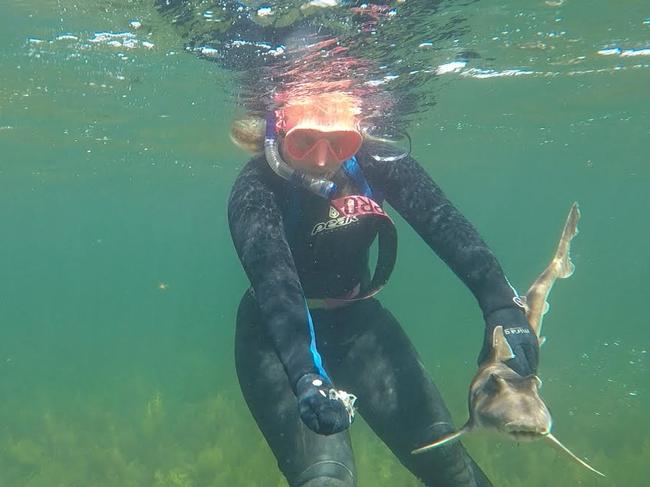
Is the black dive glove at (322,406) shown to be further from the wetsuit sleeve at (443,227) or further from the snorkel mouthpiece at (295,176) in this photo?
the snorkel mouthpiece at (295,176)

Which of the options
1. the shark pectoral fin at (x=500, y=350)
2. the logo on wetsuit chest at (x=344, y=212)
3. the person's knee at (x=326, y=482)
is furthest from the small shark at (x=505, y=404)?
the logo on wetsuit chest at (x=344, y=212)

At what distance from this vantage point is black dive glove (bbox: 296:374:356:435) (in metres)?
2.94

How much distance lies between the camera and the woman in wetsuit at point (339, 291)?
391 centimetres

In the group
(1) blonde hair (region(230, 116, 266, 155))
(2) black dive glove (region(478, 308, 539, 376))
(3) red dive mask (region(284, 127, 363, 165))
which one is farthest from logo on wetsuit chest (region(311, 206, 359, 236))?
(2) black dive glove (region(478, 308, 539, 376))

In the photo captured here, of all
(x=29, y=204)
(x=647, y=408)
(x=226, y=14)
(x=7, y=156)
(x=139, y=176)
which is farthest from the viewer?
(x=29, y=204)

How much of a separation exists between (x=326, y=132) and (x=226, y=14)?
4651mm

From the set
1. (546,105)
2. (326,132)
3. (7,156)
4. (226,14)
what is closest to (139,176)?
(7,156)

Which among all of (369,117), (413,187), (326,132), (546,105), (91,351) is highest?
(326,132)

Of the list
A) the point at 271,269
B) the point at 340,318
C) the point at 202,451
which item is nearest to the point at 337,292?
the point at 340,318

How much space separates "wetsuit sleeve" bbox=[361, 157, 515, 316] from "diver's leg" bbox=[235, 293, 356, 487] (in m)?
1.67

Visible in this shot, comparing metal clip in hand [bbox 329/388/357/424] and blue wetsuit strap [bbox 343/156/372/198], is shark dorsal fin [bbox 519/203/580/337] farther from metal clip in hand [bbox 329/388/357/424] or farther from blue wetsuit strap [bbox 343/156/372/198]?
metal clip in hand [bbox 329/388/357/424]

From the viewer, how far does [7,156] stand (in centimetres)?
2805

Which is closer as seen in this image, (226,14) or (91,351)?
(226,14)

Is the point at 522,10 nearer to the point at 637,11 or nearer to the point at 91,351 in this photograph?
the point at 637,11
